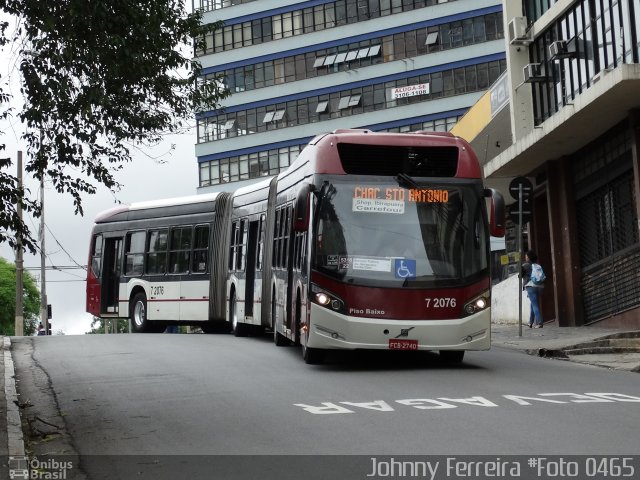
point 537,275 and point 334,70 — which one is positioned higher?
point 334,70

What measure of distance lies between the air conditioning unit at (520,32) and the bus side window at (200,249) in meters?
11.1

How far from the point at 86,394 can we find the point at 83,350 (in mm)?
7064

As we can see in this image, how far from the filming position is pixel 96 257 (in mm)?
29172

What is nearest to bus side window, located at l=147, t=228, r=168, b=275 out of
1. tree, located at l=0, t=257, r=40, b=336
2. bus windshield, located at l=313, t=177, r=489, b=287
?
bus windshield, located at l=313, t=177, r=489, b=287

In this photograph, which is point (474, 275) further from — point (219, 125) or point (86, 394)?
point (219, 125)

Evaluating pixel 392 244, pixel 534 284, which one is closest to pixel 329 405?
pixel 392 244

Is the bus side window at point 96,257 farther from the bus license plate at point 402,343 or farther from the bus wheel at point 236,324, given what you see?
the bus license plate at point 402,343

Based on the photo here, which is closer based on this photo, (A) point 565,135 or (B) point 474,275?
(B) point 474,275

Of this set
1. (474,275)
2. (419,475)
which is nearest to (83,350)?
(474,275)

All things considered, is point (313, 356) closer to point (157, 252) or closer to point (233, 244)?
point (233, 244)

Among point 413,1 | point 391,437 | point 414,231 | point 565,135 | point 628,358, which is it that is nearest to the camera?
point 391,437

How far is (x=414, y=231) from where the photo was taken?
14.7m

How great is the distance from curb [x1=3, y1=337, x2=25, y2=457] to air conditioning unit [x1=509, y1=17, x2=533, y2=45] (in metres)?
18.8

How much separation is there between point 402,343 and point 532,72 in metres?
17.3
